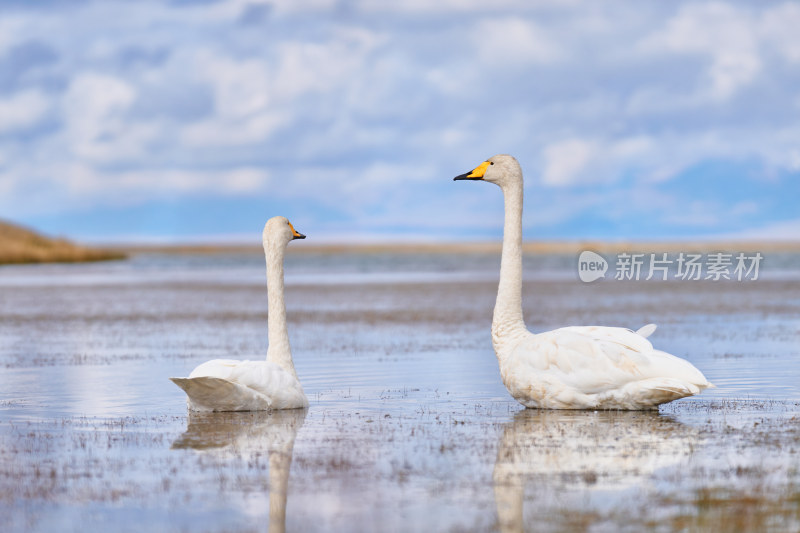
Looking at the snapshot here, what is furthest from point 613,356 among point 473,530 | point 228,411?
point 473,530

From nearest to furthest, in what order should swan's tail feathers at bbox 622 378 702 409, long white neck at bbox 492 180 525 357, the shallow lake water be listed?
the shallow lake water, swan's tail feathers at bbox 622 378 702 409, long white neck at bbox 492 180 525 357

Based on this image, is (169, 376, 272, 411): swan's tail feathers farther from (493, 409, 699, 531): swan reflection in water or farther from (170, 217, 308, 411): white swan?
(493, 409, 699, 531): swan reflection in water

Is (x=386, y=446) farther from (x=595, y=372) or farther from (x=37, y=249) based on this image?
(x=37, y=249)

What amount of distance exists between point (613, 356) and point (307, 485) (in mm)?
4575

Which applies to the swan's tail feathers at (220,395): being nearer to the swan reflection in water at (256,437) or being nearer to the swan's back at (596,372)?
the swan reflection in water at (256,437)

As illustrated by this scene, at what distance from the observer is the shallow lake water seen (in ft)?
23.1

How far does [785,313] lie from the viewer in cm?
2698

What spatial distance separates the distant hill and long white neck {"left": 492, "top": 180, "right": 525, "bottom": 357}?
6870 centimetres

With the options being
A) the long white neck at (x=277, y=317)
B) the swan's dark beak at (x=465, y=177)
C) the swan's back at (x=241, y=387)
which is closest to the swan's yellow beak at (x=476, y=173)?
the swan's dark beak at (x=465, y=177)

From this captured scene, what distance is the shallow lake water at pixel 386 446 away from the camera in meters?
7.04

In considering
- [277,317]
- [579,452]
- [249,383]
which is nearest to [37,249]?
[277,317]

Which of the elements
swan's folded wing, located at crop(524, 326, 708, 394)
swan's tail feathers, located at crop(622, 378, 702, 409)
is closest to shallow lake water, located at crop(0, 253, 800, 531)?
swan's tail feathers, located at crop(622, 378, 702, 409)

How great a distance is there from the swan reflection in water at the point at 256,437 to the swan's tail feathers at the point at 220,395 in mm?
84

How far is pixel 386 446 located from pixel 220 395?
2551mm
